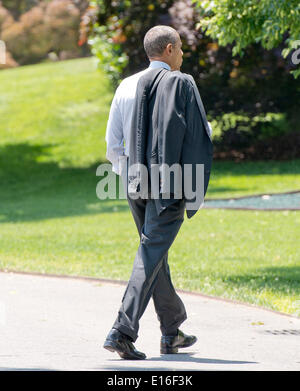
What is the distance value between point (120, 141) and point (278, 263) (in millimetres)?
4874

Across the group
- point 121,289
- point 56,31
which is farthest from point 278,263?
point 56,31

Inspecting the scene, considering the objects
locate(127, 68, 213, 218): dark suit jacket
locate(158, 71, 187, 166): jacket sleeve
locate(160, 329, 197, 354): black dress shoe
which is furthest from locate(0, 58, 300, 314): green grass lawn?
locate(158, 71, 187, 166): jacket sleeve

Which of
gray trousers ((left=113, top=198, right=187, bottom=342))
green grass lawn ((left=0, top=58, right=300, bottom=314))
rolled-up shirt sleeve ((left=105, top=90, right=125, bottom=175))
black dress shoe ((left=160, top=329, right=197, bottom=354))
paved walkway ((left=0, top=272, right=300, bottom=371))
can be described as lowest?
green grass lawn ((left=0, top=58, right=300, bottom=314))

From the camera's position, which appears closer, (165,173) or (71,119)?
(165,173)

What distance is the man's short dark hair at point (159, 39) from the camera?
5.91m

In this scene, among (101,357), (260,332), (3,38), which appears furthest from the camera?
(3,38)

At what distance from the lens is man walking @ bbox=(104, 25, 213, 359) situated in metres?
5.66

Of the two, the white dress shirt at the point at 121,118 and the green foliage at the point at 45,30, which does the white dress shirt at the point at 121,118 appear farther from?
the green foliage at the point at 45,30

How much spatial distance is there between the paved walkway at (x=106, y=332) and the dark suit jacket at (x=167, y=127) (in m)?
0.98

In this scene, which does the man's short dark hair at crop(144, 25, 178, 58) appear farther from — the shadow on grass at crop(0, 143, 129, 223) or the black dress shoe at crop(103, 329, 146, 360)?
the shadow on grass at crop(0, 143, 129, 223)

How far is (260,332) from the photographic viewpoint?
6707 millimetres

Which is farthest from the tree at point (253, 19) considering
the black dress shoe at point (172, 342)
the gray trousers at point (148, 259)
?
the black dress shoe at point (172, 342)

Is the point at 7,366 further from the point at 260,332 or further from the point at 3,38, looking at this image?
the point at 3,38

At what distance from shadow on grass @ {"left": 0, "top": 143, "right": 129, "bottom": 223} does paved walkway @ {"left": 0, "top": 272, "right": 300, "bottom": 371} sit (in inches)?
316
